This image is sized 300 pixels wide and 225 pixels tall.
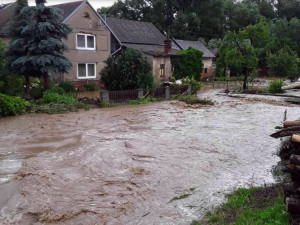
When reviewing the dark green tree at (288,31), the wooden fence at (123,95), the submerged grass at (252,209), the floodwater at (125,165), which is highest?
the dark green tree at (288,31)

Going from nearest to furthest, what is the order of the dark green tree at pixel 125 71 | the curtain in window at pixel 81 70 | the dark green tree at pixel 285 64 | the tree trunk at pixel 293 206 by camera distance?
the tree trunk at pixel 293 206
the dark green tree at pixel 125 71
the curtain in window at pixel 81 70
the dark green tree at pixel 285 64

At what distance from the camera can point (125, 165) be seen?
9.46 metres

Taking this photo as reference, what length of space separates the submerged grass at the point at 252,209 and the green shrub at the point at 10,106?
525 inches

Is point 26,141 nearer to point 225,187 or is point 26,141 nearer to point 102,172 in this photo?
point 102,172

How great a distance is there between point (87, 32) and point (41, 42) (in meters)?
10.1

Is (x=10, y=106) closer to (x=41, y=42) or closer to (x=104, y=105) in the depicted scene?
(x=41, y=42)

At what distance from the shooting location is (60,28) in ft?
67.1

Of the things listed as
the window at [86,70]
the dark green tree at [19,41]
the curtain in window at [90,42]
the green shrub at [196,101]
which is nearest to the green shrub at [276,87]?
the green shrub at [196,101]

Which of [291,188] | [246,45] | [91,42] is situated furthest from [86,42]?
[291,188]

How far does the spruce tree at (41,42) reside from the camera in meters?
19.2

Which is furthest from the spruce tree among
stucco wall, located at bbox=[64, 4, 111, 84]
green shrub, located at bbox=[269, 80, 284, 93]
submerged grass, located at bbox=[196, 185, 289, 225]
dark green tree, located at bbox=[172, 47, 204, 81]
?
green shrub, located at bbox=[269, 80, 284, 93]

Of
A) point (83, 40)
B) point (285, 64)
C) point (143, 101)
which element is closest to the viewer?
point (143, 101)

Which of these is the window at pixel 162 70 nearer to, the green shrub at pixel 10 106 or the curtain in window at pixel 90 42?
the curtain in window at pixel 90 42

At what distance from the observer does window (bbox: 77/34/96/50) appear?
28.7 m
